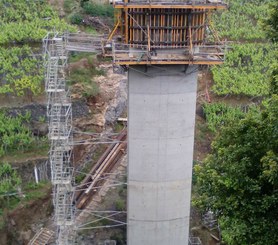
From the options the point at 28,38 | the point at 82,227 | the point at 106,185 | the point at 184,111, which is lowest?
the point at 82,227

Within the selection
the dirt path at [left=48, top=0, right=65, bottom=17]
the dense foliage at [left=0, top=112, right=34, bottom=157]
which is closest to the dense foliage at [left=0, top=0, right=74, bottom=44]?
the dirt path at [left=48, top=0, right=65, bottom=17]

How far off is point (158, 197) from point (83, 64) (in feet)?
33.7

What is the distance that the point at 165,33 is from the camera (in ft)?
45.7

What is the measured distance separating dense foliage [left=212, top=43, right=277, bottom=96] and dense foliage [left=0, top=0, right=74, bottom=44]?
9.70m

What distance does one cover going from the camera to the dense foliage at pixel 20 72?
20375 mm

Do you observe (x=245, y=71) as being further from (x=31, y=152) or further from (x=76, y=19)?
(x=31, y=152)

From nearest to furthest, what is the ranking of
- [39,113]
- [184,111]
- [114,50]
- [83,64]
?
[114,50]
[184,111]
[39,113]
[83,64]

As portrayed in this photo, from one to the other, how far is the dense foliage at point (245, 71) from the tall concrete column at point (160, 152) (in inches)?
347

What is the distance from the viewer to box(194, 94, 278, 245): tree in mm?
8656

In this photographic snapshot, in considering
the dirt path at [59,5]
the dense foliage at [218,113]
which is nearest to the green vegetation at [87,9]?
the dirt path at [59,5]

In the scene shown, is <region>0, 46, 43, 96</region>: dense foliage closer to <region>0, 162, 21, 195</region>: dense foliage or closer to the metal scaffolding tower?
<region>0, 162, 21, 195</region>: dense foliage

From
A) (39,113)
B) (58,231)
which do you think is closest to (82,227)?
(58,231)

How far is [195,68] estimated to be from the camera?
14.6 meters

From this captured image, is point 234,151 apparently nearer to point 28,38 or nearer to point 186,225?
point 186,225
